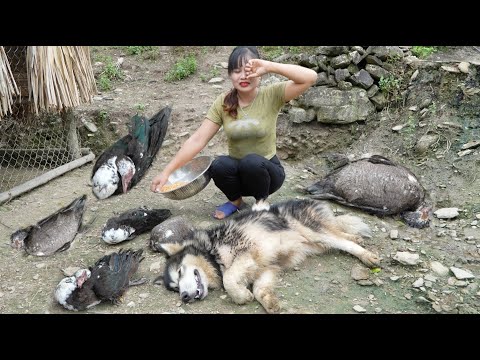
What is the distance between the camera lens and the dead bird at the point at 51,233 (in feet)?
14.5

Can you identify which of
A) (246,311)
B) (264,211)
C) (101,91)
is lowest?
(246,311)

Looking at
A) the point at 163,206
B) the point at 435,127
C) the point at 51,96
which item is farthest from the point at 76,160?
the point at 435,127

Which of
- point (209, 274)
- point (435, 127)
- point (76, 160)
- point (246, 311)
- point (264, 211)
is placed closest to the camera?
point (246, 311)

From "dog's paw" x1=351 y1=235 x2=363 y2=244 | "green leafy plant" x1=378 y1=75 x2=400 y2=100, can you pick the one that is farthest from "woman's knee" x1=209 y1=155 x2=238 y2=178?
"green leafy plant" x1=378 y1=75 x2=400 y2=100

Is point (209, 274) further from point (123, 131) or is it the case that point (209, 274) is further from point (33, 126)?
point (33, 126)

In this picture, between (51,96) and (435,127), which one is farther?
(435,127)

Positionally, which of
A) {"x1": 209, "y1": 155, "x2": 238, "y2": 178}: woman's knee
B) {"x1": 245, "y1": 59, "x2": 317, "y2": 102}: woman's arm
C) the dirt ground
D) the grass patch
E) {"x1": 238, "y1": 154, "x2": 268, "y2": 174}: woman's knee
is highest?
{"x1": 245, "y1": 59, "x2": 317, "y2": 102}: woman's arm

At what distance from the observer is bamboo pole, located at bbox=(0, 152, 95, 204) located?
17.5 feet

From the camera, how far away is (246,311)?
360 cm

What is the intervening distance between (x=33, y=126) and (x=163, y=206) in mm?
2343

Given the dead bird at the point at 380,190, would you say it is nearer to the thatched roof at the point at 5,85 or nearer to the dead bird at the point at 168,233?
the dead bird at the point at 168,233

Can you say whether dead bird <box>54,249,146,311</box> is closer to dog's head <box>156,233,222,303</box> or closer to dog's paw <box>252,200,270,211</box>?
dog's head <box>156,233,222,303</box>

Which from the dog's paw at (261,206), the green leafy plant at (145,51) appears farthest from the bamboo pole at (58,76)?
the dog's paw at (261,206)

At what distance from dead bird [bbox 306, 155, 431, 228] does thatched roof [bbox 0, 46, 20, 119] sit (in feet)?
10.7
